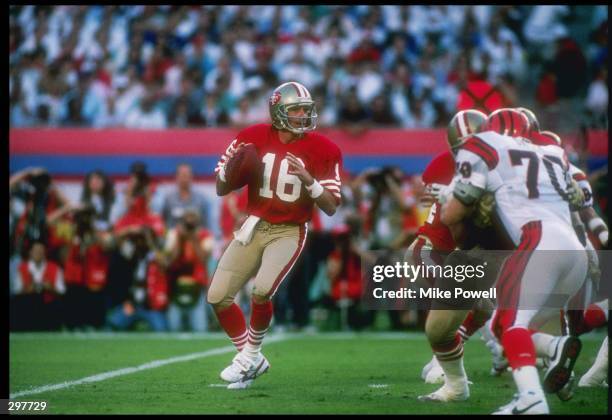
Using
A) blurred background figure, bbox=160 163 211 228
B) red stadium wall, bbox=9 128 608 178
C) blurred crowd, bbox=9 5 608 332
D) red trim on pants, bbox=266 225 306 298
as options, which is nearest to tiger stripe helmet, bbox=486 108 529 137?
red trim on pants, bbox=266 225 306 298

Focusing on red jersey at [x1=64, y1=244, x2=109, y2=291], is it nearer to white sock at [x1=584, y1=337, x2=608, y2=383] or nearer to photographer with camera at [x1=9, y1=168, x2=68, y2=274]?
→ photographer with camera at [x1=9, y1=168, x2=68, y2=274]

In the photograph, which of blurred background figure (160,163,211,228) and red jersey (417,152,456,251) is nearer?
red jersey (417,152,456,251)

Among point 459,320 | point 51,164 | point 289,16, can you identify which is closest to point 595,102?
point 289,16

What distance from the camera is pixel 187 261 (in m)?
12.4

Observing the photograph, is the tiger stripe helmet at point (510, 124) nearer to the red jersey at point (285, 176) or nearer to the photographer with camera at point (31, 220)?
the red jersey at point (285, 176)

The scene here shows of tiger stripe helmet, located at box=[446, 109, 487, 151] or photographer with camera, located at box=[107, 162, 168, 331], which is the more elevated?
tiger stripe helmet, located at box=[446, 109, 487, 151]

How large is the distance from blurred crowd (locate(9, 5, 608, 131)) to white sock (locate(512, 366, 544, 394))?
8796mm

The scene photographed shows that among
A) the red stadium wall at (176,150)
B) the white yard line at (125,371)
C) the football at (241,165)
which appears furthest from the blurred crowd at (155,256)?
the football at (241,165)

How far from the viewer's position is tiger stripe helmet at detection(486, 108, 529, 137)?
6.05 m

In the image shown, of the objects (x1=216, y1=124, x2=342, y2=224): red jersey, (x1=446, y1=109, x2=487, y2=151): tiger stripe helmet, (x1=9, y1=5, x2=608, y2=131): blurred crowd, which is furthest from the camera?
(x1=9, y1=5, x2=608, y2=131): blurred crowd

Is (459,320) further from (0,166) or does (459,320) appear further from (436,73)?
(436,73)

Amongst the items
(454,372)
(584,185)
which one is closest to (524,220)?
(454,372)

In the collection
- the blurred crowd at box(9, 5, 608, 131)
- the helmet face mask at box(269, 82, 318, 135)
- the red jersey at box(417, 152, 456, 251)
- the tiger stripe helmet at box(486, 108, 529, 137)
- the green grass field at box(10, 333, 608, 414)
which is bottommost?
the green grass field at box(10, 333, 608, 414)

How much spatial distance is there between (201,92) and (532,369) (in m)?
10.2
